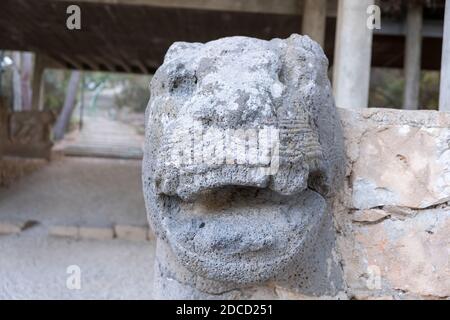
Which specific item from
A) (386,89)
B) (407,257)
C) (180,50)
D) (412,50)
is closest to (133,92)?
(386,89)

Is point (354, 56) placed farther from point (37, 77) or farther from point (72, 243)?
point (37, 77)

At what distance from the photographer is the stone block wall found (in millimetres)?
1519

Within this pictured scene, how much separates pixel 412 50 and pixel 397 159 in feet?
17.0

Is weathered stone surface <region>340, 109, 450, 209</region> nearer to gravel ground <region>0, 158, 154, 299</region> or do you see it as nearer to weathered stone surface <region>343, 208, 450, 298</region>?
weathered stone surface <region>343, 208, 450, 298</region>

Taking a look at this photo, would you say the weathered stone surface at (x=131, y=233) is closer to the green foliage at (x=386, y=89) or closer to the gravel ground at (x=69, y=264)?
the gravel ground at (x=69, y=264)

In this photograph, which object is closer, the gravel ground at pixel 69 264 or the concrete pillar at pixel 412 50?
the gravel ground at pixel 69 264

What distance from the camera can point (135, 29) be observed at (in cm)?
655

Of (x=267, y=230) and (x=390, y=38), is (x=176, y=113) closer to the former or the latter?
(x=267, y=230)

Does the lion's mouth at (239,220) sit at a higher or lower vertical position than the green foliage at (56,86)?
lower

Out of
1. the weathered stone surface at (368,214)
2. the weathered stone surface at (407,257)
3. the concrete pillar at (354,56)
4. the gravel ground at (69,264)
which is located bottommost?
the gravel ground at (69,264)

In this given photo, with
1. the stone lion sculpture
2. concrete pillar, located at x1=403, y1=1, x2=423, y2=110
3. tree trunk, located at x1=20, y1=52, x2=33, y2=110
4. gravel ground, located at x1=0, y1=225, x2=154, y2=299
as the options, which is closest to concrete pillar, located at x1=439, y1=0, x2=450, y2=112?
the stone lion sculpture

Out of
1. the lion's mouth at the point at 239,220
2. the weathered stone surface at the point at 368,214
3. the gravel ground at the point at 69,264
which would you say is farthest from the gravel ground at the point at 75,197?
the lion's mouth at the point at 239,220

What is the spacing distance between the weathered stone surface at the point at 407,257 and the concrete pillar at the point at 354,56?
2204 mm

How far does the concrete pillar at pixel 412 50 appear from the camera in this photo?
603cm
